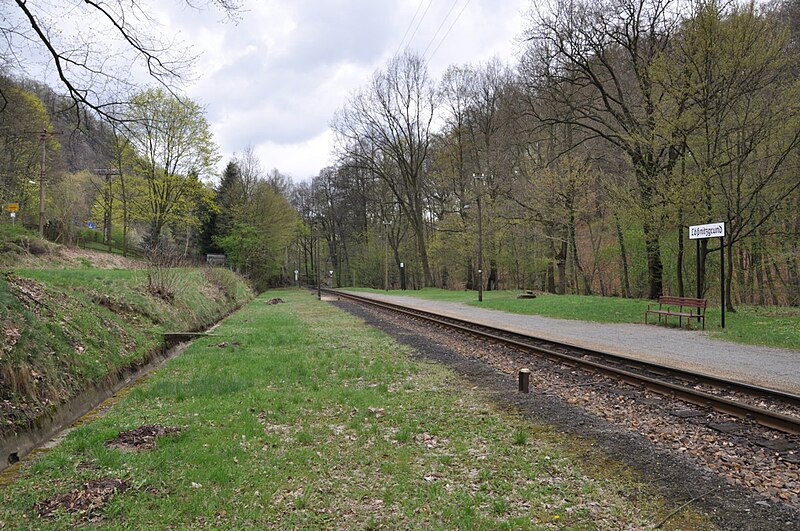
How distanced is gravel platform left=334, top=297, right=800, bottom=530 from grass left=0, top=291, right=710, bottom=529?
0.70 ft

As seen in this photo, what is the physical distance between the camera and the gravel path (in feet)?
27.0

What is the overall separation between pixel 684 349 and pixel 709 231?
469 centimetres

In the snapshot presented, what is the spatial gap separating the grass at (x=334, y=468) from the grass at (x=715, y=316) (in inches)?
359

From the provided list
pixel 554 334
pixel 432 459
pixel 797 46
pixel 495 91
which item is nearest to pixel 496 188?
pixel 495 91

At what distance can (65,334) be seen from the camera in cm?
782

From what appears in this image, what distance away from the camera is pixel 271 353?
10656 millimetres

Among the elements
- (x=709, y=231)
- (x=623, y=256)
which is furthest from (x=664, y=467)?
(x=623, y=256)

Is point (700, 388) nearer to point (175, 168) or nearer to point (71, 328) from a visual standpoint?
point (71, 328)

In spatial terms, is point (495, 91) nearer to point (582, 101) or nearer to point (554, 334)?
point (582, 101)

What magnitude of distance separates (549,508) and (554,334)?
10.5m

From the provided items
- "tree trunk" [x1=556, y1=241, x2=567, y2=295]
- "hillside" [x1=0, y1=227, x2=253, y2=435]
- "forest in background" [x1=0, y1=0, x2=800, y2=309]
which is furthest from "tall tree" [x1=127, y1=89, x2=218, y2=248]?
"tree trunk" [x1=556, y1=241, x2=567, y2=295]

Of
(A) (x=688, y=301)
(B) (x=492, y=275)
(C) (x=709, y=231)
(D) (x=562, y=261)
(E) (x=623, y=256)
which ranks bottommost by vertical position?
(A) (x=688, y=301)

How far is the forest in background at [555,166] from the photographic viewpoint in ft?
51.4

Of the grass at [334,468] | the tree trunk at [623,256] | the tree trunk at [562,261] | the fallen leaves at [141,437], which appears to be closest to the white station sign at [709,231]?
the grass at [334,468]
